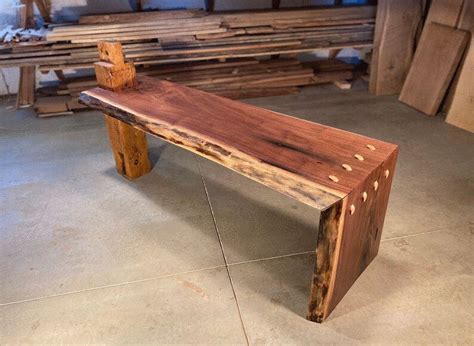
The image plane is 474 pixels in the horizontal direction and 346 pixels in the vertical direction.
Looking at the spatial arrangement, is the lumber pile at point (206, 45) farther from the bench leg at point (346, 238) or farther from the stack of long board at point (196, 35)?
the bench leg at point (346, 238)

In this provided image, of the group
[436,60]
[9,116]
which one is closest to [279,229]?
[436,60]

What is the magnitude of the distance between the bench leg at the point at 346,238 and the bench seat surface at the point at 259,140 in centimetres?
5

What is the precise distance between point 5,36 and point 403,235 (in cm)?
331

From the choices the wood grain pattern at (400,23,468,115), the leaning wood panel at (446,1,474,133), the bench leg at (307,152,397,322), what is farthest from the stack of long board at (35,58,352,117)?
the bench leg at (307,152,397,322)

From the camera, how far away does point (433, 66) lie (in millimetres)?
3322

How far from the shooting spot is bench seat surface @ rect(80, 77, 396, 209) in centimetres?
143

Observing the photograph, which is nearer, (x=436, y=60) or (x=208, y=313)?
(x=208, y=313)

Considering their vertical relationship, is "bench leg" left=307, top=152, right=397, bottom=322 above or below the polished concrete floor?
above

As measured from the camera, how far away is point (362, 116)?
3.38 meters

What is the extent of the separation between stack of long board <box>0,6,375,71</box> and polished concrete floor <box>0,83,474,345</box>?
0.83 meters

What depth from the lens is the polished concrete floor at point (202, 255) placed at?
160 centimetres

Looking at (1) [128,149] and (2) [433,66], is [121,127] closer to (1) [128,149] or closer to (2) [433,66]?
(1) [128,149]

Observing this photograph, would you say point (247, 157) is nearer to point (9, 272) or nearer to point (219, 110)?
point (219, 110)

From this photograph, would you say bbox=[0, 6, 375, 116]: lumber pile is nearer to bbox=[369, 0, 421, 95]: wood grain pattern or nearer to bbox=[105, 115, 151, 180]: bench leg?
bbox=[369, 0, 421, 95]: wood grain pattern
